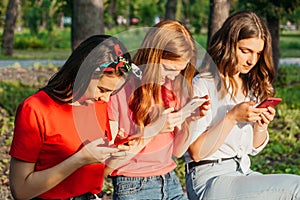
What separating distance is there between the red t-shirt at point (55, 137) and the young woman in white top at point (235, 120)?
0.63 m

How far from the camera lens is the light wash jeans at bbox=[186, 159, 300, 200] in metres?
2.94

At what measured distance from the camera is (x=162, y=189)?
291 centimetres

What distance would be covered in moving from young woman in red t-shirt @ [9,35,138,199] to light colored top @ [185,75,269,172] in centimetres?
61

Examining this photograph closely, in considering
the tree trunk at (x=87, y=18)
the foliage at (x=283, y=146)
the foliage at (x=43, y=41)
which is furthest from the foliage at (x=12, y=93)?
the foliage at (x=43, y=41)

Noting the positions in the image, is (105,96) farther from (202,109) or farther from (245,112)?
→ (245,112)

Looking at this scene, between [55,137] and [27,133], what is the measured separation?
0.40 feet

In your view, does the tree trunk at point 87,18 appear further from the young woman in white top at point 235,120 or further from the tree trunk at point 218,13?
the young woman in white top at point 235,120

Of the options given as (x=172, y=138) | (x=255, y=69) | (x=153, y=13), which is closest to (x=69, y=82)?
(x=172, y=138)

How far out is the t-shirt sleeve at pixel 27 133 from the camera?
8.12 ft

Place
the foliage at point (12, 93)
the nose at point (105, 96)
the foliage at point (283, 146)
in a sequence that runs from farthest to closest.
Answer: the foliage at point (12, 93), the foliage at point (283, 146), the nose at point (105, 96)

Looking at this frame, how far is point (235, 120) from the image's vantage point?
9.91 feet

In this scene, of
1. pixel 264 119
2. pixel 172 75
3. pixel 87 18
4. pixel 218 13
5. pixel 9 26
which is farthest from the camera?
pixel 9 26

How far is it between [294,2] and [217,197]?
8.67 meters

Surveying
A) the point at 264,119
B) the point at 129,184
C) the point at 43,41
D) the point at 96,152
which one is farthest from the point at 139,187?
the point at 43,41
